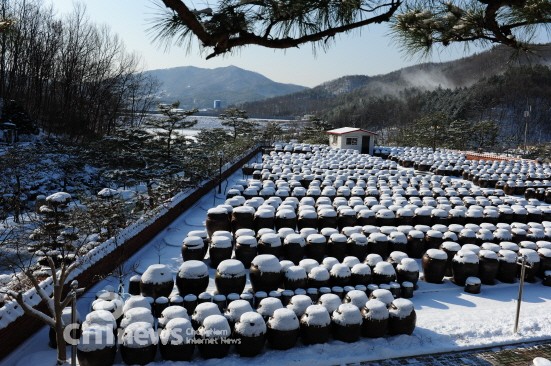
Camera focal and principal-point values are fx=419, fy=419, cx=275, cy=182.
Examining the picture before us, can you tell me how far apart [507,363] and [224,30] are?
805 centimetres

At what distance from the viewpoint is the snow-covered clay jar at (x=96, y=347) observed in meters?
6.71

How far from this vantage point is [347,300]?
8914mm

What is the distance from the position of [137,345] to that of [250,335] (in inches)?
75.3

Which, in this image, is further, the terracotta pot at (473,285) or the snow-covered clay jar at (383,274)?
the terracotta pot at (473,285)

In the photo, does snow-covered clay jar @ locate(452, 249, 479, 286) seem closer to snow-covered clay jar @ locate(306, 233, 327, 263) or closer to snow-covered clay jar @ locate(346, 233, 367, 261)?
snow-covered clay jar @ locate(346, 233, 367, 261)

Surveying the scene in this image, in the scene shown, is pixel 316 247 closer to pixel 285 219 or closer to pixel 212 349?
pixel 285 219

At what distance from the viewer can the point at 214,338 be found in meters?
7.34

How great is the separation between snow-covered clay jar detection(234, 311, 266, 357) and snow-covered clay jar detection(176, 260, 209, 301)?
1991 mm

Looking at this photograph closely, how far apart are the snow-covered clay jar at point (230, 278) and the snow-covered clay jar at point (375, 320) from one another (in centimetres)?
286

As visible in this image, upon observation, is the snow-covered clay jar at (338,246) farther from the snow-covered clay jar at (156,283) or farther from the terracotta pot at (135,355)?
the terracotta pot at (135,355)

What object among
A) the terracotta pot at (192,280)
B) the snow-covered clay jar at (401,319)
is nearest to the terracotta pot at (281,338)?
the snow-covered clay jar at (401,319)

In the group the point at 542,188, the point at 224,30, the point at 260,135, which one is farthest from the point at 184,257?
the point at 260,135

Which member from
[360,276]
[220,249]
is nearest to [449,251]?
[360,276]

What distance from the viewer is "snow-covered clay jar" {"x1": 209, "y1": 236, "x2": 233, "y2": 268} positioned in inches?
446
